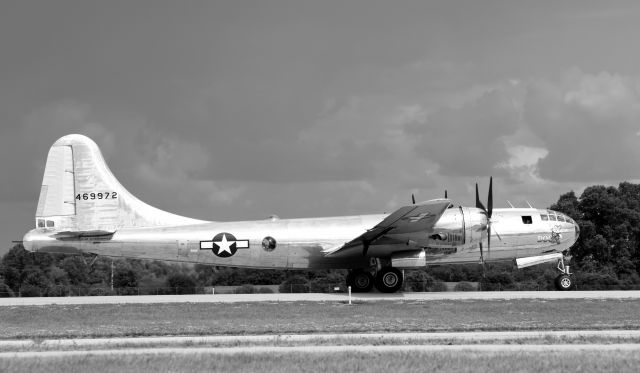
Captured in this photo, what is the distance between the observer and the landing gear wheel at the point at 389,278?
33.9 meters

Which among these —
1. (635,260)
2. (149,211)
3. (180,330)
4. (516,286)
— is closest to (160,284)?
(149,211)

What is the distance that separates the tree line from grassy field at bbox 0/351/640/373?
128 ft

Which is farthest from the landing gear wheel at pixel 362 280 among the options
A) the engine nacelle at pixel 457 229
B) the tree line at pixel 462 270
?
the tree line at pixel 462 270

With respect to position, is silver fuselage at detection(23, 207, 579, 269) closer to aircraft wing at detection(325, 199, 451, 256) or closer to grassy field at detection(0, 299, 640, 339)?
aircraft wing at detection(325, 199, 451, 256)

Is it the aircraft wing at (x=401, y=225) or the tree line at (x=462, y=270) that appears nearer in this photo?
the aircraft wing at (x=401, y=225)

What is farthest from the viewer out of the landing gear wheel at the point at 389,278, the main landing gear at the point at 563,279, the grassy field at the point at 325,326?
the main landing gear at the point at 563,279

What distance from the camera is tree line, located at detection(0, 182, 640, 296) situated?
6191 centimetres

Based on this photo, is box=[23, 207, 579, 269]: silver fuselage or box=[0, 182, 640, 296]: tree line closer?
box=[23, 207, 579, 269]: silver fuselage

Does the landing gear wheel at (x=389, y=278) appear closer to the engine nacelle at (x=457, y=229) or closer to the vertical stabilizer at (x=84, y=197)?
the engine nacelle at (x=457, y=229)

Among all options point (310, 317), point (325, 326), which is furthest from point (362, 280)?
point (325, 326)

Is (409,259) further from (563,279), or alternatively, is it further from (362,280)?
(563,279)

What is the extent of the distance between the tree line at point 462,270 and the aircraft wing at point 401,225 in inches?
962

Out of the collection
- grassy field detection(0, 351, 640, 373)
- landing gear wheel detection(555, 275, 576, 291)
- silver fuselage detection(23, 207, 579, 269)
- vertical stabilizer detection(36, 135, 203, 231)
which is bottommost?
grassy field detection(0, 351, 640, 373)

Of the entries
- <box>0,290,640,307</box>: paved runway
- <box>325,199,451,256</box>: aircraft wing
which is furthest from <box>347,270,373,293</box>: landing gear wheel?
<box>325,199,451,256</box>: aircraft wing
